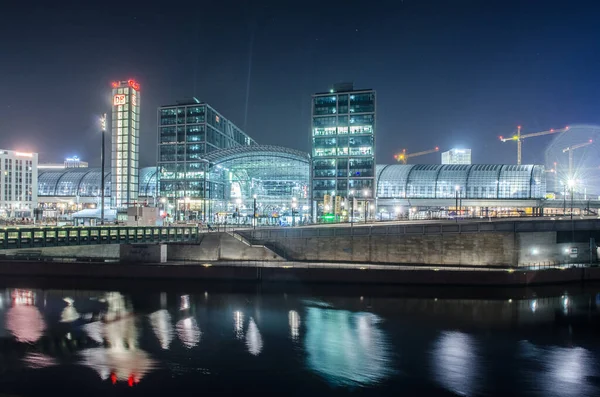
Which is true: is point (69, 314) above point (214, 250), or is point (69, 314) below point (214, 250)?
below

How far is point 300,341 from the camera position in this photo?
3153cm

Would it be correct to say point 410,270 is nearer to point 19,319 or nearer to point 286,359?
point 286,359

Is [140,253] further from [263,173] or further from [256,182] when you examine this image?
[256,182]

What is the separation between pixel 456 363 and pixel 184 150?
116 metres

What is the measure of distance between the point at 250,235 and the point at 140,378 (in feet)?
121

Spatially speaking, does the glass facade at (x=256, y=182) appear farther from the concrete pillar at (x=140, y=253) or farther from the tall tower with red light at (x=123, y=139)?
the concrete pillar at (x=140, y=253)

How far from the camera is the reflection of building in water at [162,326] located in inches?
1245

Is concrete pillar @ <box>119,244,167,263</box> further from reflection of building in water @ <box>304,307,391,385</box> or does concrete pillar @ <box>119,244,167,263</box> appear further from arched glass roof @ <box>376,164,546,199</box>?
arched glass roof @ <box>376,164,546,199</box>

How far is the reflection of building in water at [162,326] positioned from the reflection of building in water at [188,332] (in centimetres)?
74

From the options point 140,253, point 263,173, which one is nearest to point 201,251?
point 140,253

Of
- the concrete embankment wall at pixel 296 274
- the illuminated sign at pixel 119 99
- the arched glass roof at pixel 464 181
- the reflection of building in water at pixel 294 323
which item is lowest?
the reflection of building in water at pixel 294 323

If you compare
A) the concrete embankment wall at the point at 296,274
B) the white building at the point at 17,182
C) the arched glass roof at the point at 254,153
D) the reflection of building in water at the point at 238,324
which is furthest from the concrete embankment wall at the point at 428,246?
the white building at the point at 17,182

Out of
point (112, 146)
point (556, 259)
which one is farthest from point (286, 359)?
point (112, 146)

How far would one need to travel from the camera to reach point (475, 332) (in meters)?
33.8
